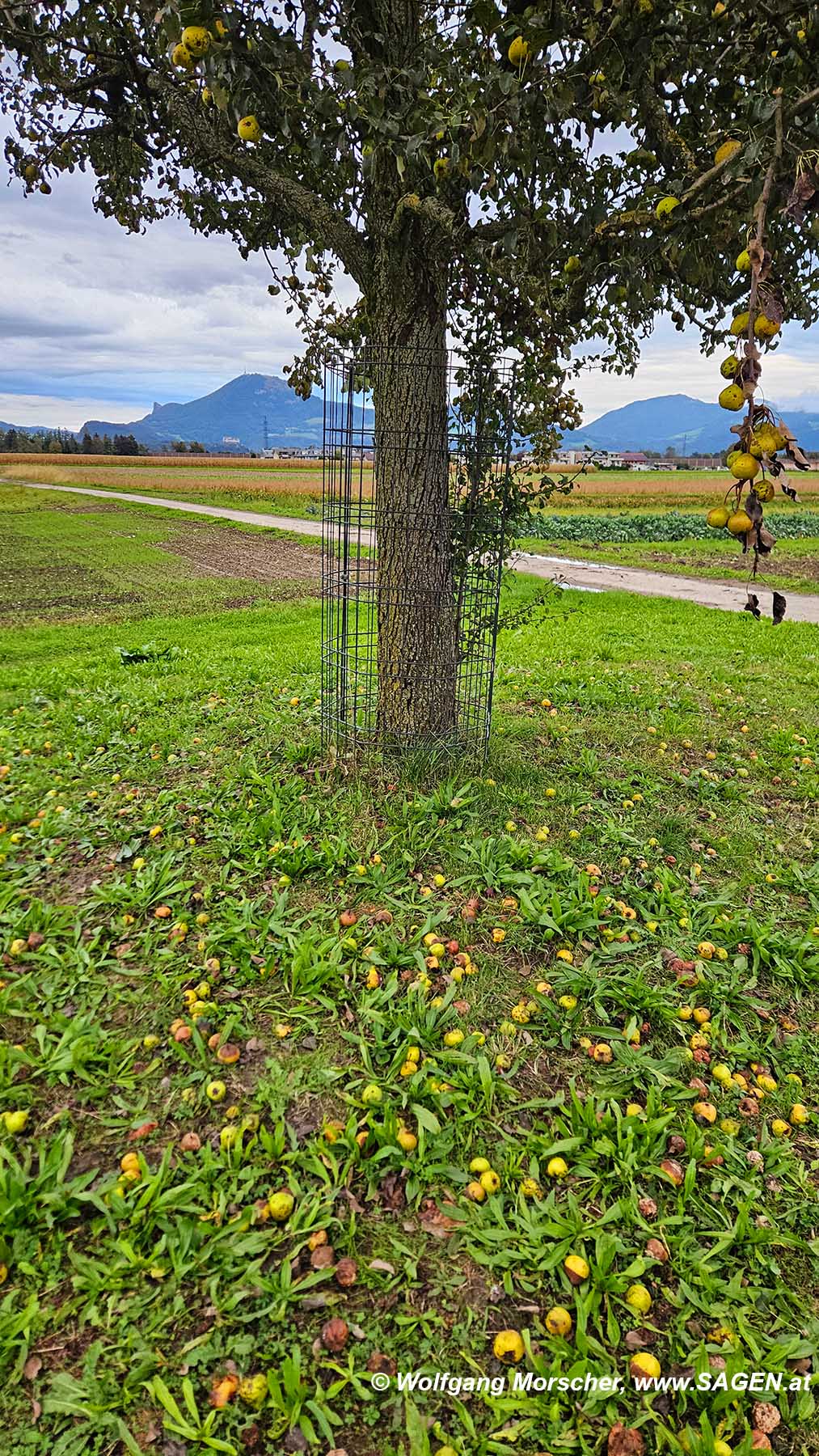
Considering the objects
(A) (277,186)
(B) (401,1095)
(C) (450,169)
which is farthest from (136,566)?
(B) (401,1095)

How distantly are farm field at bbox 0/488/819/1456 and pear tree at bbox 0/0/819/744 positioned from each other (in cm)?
122

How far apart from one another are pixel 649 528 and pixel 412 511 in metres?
24.1

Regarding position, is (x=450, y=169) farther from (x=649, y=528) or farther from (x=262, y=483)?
(x=262, y=483)

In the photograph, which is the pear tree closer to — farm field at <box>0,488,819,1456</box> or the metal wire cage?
the metal wire cage

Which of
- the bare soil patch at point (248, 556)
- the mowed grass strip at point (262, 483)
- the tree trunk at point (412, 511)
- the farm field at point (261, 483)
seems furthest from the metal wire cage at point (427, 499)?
the farm field at point (261, 483)

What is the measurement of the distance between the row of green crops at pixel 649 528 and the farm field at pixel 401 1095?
67.9 ft

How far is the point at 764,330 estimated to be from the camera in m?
1.54

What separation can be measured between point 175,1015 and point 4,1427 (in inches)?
50.6

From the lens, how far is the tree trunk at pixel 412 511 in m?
4.02

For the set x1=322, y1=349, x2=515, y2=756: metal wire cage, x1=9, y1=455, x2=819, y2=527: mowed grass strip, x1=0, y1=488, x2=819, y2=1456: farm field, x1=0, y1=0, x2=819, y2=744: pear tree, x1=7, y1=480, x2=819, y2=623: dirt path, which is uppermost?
x1=9, y1=455, x2=819, y2=527: mowed grass strip

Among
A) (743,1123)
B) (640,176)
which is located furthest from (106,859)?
(640,176)

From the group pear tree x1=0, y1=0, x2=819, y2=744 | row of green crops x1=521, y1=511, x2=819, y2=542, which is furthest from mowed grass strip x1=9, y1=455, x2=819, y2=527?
pear tree x1=0, y1=0, x2=819, y2=744

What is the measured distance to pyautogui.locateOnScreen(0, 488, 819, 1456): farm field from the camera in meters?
1.84

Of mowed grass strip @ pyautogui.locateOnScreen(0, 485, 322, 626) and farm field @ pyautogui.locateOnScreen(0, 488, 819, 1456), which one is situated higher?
mowed grass strip @ pyautogui.locateOnScreen(0, 485, 322, 626)
